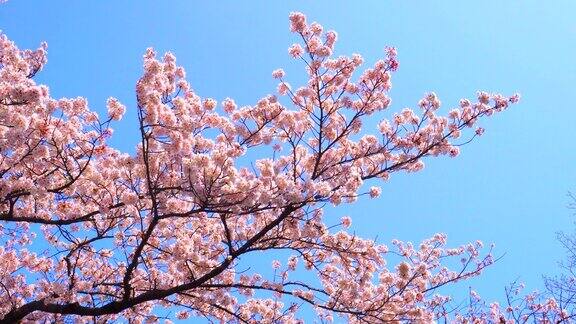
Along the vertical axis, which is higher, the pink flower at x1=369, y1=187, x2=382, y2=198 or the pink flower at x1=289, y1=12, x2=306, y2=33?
the pink flower at x1=289, y1=12, x2=306, y2=33

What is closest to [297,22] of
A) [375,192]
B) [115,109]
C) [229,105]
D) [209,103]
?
[229,105]

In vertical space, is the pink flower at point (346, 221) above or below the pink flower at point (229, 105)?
below

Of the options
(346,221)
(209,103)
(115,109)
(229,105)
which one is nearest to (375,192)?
(346,221)

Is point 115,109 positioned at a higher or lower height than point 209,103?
lower

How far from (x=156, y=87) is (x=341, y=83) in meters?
3.21

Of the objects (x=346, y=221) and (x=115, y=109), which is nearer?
(x=115, y=109)

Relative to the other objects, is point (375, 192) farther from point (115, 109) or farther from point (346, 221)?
point (115, 109)

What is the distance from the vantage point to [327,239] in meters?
8.27

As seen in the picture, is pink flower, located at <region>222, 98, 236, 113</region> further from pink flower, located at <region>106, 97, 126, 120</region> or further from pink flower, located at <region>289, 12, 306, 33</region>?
pink flower, located at <region>106, 97, 126, 120</region>

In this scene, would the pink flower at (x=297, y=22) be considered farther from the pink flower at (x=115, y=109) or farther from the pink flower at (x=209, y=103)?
the pink flower at (x=115, y=109)

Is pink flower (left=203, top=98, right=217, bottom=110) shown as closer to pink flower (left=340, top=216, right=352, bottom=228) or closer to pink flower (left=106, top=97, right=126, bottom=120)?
pink flower (left=106, top=97, right=126, bottom=120)

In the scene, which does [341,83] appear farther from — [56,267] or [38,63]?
[56,267]

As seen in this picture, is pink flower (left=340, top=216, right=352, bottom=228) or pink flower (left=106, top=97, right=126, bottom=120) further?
pink flower (left=340, top=216, right=352, bottom=228)

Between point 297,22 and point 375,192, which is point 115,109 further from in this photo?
point 375,192
